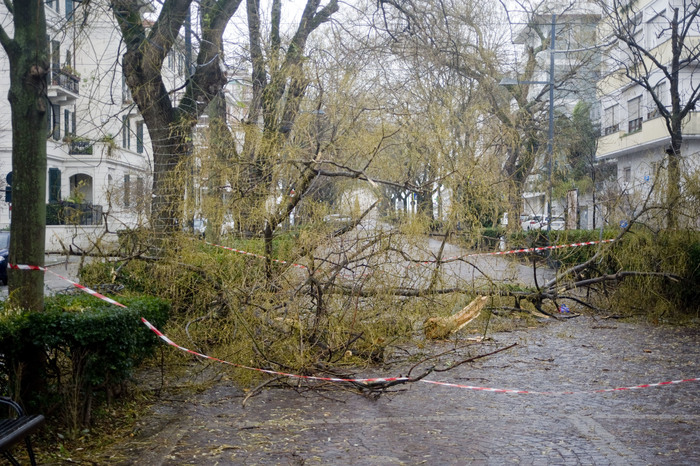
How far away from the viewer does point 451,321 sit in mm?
11445

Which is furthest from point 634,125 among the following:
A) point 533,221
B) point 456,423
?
point 456,423

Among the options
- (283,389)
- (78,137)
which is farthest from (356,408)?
(78,137)

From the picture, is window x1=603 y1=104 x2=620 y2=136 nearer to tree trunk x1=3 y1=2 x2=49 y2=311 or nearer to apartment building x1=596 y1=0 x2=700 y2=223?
apartment building x1=596 y1=0 x2=700 y2=223

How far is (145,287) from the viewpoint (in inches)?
395

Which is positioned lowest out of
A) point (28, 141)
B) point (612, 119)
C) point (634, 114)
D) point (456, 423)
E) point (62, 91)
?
point (456, 423)

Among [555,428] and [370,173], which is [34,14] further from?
[370,173]

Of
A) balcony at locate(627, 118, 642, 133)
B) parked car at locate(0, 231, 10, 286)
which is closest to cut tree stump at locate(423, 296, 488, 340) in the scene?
parked car at locate(0, 231, 10, 286)

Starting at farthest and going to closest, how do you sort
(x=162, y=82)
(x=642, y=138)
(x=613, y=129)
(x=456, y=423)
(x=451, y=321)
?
(x=613, y=129) → (x=642, y=138) → (x=162, y=82) → (x=451, y=321) → (x=456, y=423)

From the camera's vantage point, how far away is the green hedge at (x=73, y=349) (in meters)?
5.70

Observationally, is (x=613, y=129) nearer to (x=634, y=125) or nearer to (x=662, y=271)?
(x=634, y=125)

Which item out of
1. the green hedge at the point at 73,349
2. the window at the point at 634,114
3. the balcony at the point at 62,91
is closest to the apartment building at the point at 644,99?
the window at the point at 634,114

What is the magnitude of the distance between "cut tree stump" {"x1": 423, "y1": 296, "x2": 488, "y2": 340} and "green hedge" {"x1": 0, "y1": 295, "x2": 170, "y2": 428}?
5.50 m

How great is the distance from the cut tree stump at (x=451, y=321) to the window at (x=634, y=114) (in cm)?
2675

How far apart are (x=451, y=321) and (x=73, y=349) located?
21.8 ft
